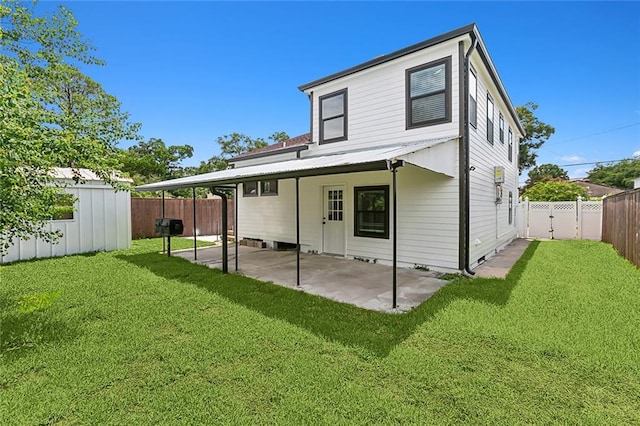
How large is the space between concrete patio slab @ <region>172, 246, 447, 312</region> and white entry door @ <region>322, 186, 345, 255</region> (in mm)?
413

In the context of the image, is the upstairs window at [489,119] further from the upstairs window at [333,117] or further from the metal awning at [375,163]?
the upstairs window at [333,117]

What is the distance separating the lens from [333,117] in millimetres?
8727

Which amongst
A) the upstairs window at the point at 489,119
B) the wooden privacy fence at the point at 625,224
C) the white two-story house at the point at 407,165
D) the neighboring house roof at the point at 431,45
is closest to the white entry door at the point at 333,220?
the white two-story house at the point at 407,165

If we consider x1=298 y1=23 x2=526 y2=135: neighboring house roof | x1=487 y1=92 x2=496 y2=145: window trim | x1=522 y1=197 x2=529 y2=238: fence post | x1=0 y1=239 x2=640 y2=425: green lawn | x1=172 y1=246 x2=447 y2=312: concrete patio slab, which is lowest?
x1=0 y1=239 x2=640 y2=425: green lawn

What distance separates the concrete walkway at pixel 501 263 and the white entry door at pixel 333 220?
355 centimetres

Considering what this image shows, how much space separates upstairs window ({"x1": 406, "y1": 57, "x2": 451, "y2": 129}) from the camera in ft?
21.4

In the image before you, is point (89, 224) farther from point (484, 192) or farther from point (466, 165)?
point (484, 192)

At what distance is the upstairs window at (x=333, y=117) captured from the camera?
27.6 feet

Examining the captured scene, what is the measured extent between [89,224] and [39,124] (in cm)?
735

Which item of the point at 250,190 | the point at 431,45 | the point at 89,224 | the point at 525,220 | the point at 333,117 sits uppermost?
the point at 431,45

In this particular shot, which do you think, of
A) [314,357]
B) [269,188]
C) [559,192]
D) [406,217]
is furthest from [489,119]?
[559,192]

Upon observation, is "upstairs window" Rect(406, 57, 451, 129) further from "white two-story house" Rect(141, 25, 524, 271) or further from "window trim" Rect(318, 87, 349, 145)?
"window trim" Rect(318, 87, 349, 145)

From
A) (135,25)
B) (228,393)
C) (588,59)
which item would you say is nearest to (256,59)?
(135,25)

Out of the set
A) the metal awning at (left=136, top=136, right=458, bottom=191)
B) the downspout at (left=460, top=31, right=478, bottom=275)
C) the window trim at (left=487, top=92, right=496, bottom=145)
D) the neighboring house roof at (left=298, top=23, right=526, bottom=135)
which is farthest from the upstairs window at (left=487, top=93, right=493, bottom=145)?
the metal awning at (left=136, top=136, right=458, bottom=191)
